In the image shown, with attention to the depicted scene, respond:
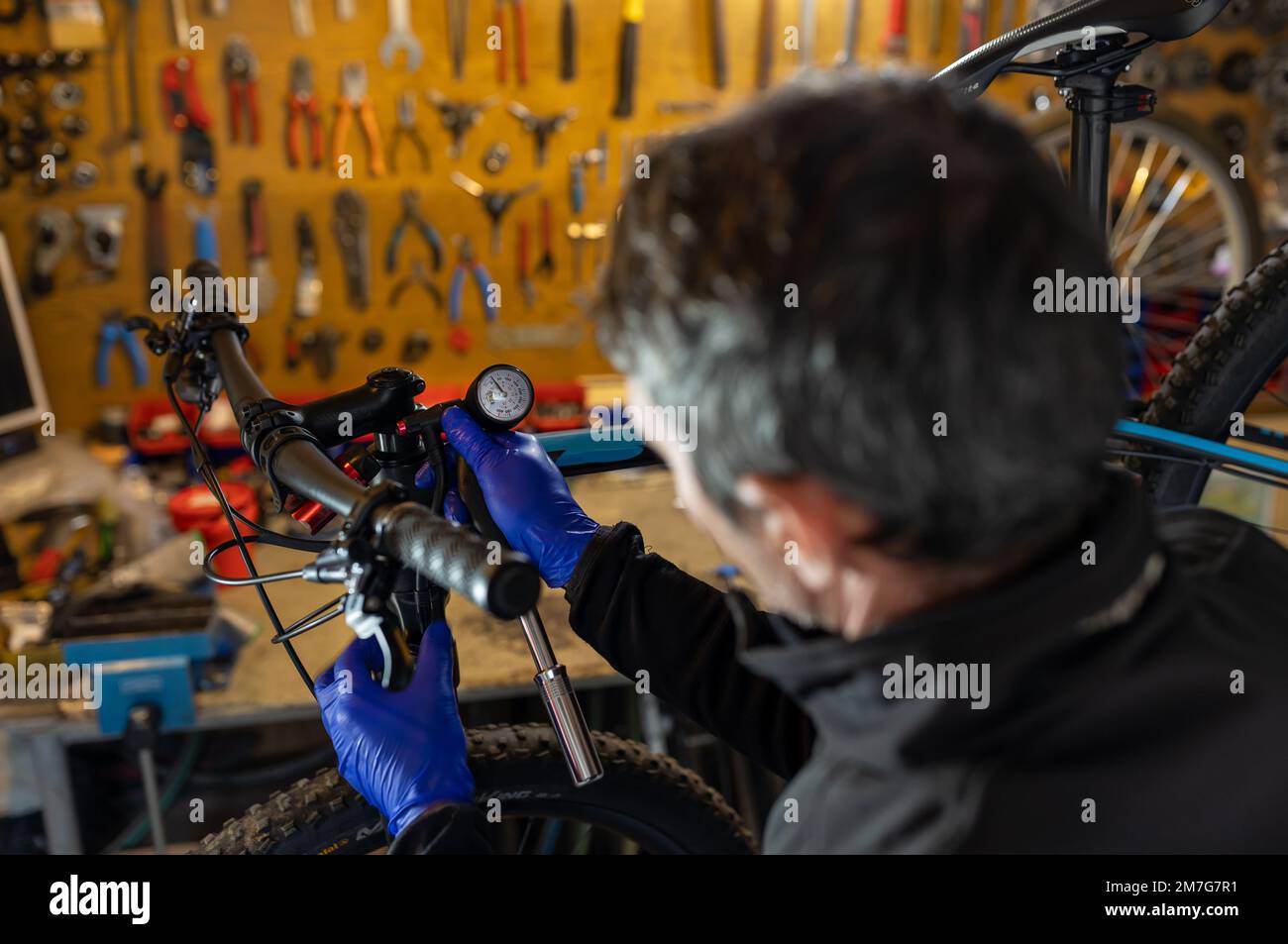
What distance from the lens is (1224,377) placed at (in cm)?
106

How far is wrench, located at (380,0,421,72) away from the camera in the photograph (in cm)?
215

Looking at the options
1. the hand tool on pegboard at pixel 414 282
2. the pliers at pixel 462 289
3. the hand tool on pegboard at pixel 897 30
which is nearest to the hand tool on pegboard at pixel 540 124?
the pliers at pixel 462 289

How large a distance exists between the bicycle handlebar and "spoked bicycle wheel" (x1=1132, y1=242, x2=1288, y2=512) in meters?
0.84

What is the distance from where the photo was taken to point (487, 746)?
2.50 ft

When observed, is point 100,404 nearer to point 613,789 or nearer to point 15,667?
point 15,667

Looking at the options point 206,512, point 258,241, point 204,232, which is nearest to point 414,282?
point 258,241

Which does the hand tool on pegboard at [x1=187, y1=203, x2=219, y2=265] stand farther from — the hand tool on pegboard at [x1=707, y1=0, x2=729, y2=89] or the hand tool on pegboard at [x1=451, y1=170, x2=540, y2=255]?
the hand tool on pegboard at [x1=707, y1=0, x2=729, y2=89]

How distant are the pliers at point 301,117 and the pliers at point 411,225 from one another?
208 mm

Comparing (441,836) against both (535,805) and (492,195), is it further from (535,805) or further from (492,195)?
(492,195)

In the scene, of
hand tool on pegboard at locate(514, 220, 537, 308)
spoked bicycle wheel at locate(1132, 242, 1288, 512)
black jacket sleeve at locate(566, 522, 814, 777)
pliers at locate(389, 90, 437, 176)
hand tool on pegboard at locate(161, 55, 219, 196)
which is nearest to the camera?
black jacket sleeve at locate(566, 522, 814, 777)

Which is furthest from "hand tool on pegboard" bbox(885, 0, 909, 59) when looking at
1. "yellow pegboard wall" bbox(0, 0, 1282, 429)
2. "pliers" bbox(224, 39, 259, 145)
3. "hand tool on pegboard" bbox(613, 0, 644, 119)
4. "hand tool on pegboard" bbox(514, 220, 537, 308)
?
"pliers" bbox(224, 39, 259, 145)

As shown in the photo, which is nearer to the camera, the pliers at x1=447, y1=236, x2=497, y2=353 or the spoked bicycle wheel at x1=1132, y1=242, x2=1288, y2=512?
the spoked bicycle wheel at x1=1132, y1=242, x2=1288, y2=512

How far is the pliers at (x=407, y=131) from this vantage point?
86.4 inches
